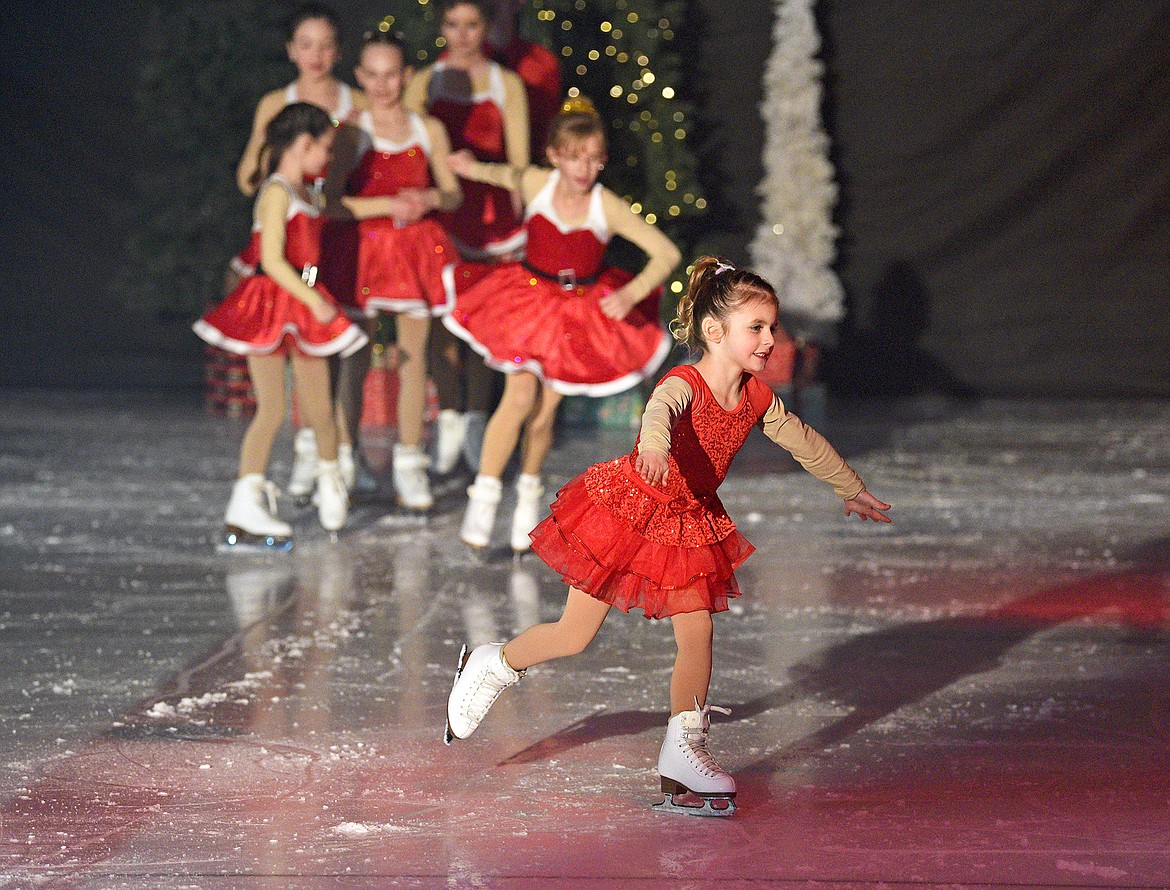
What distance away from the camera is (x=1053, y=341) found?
9.35 meters

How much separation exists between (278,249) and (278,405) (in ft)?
1.63

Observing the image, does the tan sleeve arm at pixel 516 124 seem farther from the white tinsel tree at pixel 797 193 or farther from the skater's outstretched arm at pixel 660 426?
the white tinsel tree at pixel 797 193

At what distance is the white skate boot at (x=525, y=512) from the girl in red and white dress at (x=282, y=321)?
2.09ft

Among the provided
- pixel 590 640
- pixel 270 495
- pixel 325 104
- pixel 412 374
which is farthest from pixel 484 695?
pixel 325 104

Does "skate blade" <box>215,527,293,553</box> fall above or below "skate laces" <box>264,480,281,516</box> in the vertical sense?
below

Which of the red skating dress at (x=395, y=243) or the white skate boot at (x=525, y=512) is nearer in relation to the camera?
the white skate boot at (x=525, y=512)

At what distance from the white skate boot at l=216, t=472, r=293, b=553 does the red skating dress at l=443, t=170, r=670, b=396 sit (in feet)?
2.64

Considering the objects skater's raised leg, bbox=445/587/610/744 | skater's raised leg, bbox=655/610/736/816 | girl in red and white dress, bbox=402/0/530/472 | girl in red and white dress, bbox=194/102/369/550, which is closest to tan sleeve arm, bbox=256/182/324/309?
girl in red and white dress, bbox=194/102/369/550

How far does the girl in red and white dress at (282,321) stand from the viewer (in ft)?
15.9

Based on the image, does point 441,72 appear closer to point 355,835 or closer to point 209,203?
point 209,203

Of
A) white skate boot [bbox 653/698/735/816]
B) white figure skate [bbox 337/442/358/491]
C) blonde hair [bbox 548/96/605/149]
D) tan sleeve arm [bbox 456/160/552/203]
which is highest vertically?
blonde hair [bbox 548/96/605/149]

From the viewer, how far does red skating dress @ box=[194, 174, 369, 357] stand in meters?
4.93

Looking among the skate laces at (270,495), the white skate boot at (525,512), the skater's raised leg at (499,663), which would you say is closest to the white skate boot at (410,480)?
the skate laces at (270,495)

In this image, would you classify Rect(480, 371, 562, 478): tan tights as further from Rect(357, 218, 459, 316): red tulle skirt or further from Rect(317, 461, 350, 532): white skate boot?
Rect(357, 218, 459, 316): red tulle skirt
